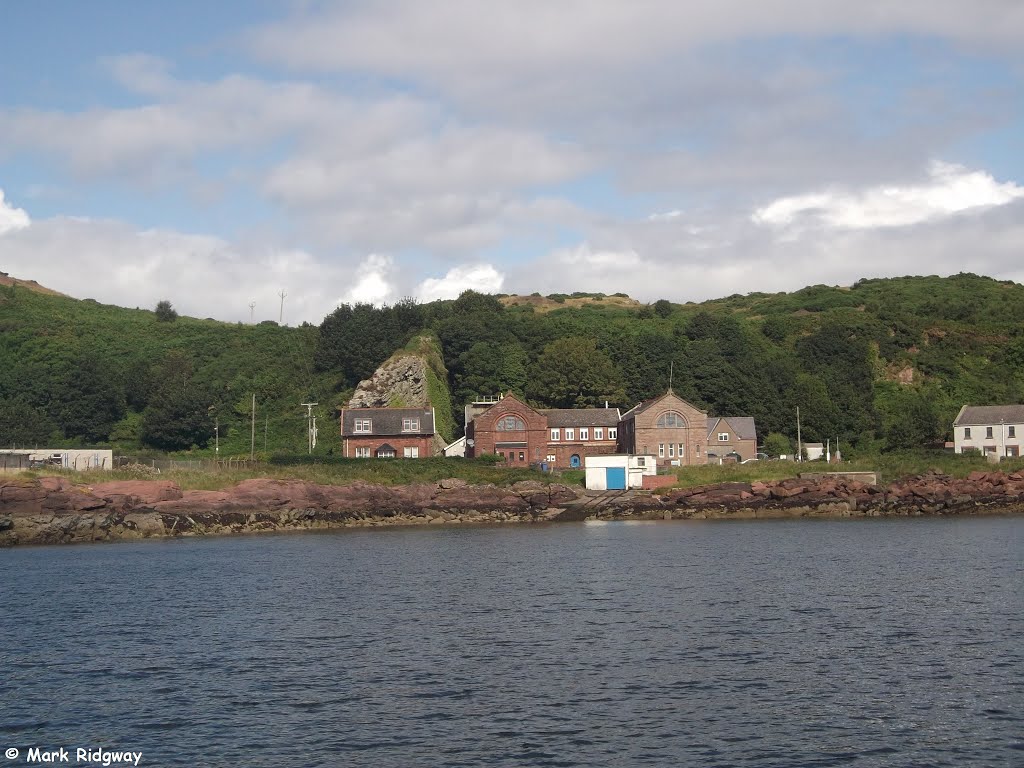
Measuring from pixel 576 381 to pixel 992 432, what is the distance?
118 feet

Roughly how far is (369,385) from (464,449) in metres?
12.7

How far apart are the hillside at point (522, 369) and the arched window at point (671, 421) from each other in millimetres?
10932

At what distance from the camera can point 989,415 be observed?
84.6 meters

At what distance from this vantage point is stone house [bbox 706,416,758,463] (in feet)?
286

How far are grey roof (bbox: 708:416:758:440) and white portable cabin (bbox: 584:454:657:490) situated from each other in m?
15.0

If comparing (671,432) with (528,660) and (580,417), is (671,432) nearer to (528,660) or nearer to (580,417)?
(580,417)

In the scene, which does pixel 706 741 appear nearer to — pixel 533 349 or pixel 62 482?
pixel 62 482

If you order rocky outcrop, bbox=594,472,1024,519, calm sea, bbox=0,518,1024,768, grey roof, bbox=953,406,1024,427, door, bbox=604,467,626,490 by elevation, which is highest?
grey roof, bbox=953,406,1024,427

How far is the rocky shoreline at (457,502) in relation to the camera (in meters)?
61.7

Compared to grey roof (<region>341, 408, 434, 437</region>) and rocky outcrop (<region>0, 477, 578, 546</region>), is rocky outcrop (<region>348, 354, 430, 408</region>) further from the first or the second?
rocky outcrop (<region>0, 477, 578, 546</region>)

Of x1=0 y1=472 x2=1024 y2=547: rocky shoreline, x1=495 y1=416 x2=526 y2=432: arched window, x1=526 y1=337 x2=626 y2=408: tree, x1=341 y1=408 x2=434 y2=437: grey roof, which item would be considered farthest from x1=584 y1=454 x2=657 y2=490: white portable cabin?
x1=526 y1=337 x2=626 y2=408: tree

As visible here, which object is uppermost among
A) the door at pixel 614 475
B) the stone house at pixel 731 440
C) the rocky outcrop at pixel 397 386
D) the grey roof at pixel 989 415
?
the rocky outcrop at pixel 397 386

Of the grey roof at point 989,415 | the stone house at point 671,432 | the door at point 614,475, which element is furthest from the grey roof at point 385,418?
the grey roof at point 989,415

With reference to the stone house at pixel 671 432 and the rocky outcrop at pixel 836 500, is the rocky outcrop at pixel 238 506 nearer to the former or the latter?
the rocky outcrop at pixel 836 500
